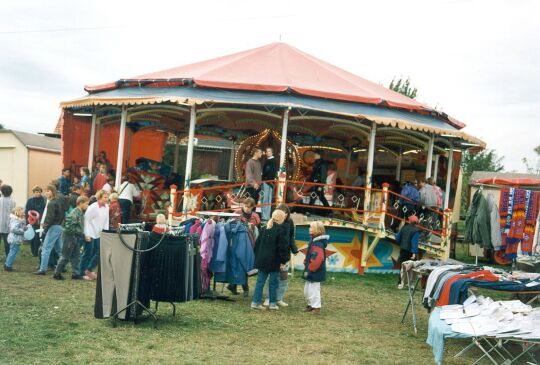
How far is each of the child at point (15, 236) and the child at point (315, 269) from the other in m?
5.81

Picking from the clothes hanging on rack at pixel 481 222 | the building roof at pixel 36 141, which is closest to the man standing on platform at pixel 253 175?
the clothes hanging on rack at pixel 481 222

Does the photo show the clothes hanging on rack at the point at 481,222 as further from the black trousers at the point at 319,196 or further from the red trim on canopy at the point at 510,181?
the red trim on canopy at the point at 510,181

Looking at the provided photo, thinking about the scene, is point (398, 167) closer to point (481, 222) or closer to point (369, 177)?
Answer: point (481, 222)

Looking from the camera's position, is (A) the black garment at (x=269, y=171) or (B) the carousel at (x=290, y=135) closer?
(B) the carousel at (x=290, y=135)

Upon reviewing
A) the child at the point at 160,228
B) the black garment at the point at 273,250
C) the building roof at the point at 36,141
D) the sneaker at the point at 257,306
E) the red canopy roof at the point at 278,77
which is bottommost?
the sneaker at the point at 257,306

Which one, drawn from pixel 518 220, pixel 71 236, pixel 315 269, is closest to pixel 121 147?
pixel 71 236

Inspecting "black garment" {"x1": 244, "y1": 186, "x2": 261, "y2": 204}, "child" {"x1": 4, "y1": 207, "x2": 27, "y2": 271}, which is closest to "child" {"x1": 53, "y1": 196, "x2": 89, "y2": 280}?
"child" {"x1": 4, "y1": 207, "x2": 27, "y2": 271}

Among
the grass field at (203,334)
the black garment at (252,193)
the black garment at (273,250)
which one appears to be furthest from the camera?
the black garment at (252,193)

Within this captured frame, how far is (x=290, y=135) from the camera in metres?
22.7

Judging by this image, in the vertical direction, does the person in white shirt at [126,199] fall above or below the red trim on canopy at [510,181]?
below

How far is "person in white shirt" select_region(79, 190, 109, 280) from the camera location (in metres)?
12.9

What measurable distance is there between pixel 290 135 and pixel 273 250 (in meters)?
12.0

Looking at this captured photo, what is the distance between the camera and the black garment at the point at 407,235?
1559cm

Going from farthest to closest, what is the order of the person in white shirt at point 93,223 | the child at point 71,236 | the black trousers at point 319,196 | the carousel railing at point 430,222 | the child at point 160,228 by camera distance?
1. the black trousers at point 319,196
2. the carousel railing at point 430,222
3. the person in white shirt at point 93,223
4. the child at point 71,236
5. the child at point 160,228
